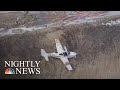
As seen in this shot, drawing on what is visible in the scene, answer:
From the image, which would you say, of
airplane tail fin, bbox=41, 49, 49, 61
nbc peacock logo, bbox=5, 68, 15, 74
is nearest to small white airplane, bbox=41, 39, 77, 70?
airplane tail fin, bbox=41, 49, 49, 61

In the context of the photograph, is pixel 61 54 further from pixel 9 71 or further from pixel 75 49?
pixel 9 71

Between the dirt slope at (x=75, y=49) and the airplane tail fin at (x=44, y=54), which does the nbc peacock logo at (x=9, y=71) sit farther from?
the airplane tail fin at (x=44, y=54)

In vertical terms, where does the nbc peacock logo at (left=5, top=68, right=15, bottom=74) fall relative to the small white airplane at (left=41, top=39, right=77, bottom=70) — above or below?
below

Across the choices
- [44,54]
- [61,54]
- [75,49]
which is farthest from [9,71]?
[75,49]

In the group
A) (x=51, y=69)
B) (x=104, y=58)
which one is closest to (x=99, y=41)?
(x=104, y=58)

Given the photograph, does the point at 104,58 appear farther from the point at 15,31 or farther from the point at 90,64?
the point at 15,31

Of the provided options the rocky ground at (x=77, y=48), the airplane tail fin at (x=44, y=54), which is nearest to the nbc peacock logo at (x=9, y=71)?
the rocky ground at (x=77, y=48)

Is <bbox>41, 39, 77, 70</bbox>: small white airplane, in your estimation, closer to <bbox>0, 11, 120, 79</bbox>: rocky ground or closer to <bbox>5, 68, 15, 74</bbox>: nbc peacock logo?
<bbox>0, 11, 120, 79</bbox>: rocky ground

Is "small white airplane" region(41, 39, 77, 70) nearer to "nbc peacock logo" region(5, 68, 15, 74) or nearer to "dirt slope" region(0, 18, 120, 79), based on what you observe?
"dirt slope" region(0, 18, 120, 79)
